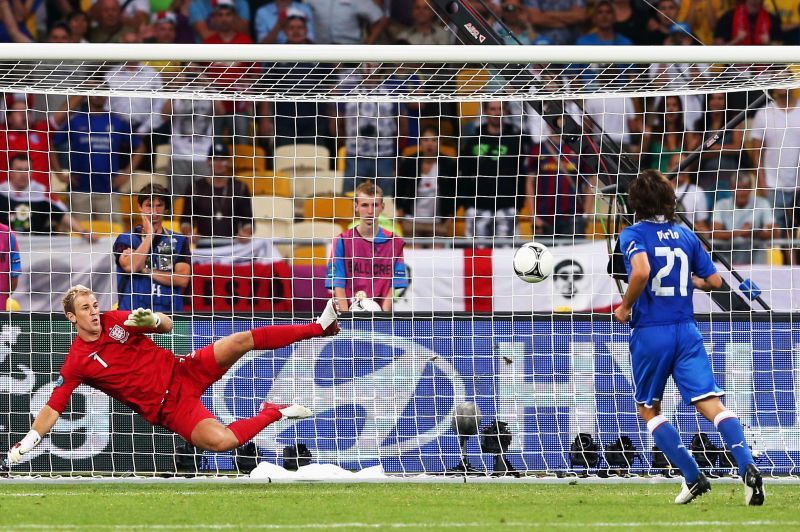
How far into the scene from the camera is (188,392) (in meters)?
8.98

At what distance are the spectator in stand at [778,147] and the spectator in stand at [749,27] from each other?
2.33 metres

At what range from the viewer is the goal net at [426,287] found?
33.3 feet

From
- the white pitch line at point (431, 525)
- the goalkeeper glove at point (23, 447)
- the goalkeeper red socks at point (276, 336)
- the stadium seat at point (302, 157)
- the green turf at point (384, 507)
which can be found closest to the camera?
the white pitch line at point (431, 525)

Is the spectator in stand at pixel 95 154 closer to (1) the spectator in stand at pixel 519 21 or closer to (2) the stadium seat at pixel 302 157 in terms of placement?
(2) the stadium seat at pixel 302 157

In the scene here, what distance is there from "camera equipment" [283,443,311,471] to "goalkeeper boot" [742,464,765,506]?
3.99 m

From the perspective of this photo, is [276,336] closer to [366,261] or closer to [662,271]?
[366,261]

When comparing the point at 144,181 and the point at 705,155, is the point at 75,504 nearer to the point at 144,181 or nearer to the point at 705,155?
the point at 144,181

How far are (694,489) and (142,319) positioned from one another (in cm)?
370

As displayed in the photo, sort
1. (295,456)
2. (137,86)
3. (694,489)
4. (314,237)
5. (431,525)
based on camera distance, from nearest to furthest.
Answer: (431,525) → (694,489) → (295,456) → (137,86) → (314,237)

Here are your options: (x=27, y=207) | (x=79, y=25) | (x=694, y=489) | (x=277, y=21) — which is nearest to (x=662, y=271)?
(x=694, y=489)

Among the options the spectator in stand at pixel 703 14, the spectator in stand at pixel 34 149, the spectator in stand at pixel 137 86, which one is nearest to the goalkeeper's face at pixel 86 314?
the spectator in stand at pixel 137 86

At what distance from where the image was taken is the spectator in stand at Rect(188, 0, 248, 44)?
1602 centimetres

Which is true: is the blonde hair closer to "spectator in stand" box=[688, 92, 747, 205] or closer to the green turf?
the green turf

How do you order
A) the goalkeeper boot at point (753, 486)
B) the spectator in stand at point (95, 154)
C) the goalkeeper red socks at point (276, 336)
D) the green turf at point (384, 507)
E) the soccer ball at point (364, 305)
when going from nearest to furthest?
1. the green turf at point (384, 507)
2. the goalkeeper boot at point (753, 486)
3. the goalkeeper red socks at point (276, 336)
4. the soccer ball at point (364, 305)
5. the spectator in stand at point (95, 154)
